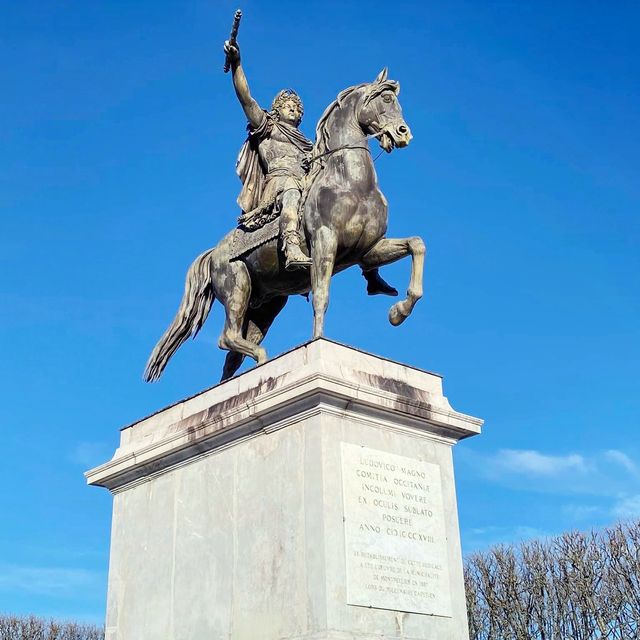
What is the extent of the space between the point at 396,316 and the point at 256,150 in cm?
380

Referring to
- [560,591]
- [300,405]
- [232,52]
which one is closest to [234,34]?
[232,52]

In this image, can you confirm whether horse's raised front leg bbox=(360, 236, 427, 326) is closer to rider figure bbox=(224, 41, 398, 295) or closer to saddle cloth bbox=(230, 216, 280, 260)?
rider figure bbox=(224, 41, 398, 295)

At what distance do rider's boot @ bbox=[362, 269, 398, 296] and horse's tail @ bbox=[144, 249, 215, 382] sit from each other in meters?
2.29

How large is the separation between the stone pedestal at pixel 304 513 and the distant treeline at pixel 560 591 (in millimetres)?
22348

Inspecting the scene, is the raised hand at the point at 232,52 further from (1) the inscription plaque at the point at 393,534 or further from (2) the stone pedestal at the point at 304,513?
→ (1) the inscription plaque at the point at 393,534

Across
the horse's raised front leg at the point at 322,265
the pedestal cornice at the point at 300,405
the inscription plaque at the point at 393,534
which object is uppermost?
the horse's raised front leg at the point at 322,265

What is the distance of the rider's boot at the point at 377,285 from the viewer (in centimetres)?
1316

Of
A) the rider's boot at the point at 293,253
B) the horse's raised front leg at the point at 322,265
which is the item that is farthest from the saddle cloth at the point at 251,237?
the horse's raised front leg at the point at 322,265

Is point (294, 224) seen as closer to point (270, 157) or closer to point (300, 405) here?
point (270, 157)

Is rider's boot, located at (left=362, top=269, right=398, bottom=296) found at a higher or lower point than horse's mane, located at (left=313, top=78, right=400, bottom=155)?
lower

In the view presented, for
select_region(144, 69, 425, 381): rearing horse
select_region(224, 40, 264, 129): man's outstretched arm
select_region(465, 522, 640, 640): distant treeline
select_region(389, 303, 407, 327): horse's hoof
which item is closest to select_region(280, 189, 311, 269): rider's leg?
select_region(144, 69, 425, 381): rearing horse

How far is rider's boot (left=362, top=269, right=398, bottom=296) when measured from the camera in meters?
13.2

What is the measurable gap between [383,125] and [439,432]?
389cm

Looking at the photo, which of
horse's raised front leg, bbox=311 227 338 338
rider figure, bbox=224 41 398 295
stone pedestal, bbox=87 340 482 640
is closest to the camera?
stone pedestal, bbox=87 340 482 640
